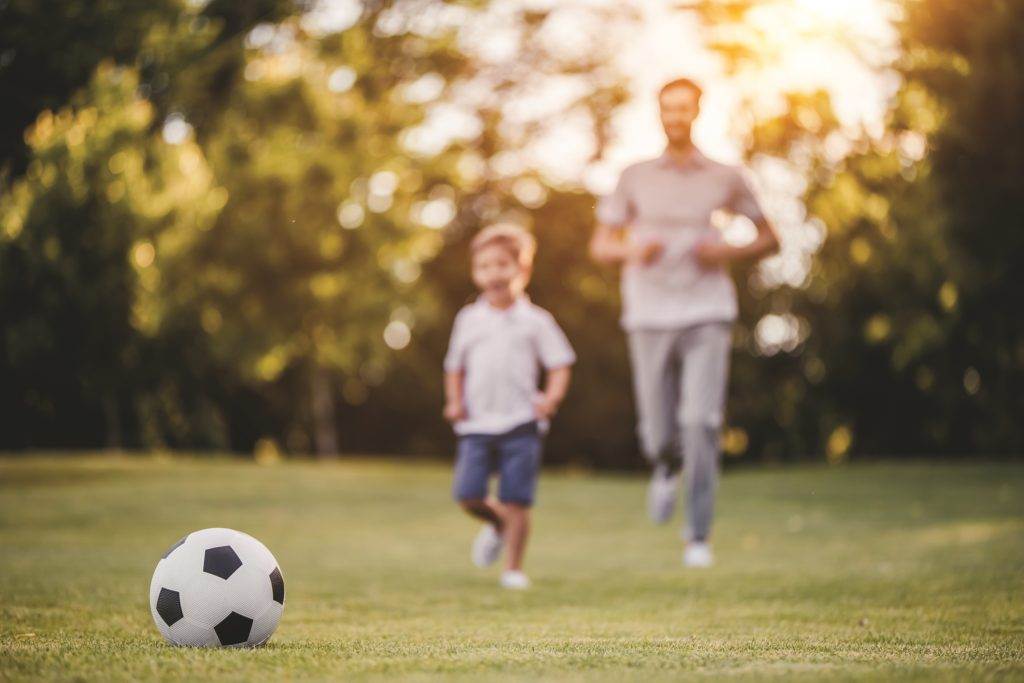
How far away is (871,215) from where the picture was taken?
18297 mm

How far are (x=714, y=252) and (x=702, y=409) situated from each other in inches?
33.5

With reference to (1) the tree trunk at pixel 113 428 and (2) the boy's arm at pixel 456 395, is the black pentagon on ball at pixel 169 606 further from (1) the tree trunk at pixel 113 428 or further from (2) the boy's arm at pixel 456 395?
(1) the tree trunk at pixel 113 428

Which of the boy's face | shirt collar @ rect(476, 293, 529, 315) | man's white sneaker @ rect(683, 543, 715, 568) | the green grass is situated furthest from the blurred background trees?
the boy's face

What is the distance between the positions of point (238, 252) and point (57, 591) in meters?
14.7

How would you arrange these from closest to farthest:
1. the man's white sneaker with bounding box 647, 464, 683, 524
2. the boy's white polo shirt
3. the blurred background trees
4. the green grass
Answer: the green grass, the boy's white polo shirt, the man's white sneaker with bounding box 647, 464, 683, 524, the blurred background trees

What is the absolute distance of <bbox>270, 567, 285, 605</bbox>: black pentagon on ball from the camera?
377 cm

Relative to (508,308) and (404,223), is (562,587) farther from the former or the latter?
(404,223)

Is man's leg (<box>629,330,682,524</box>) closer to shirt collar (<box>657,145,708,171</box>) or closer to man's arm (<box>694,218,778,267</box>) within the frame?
man's arm (<box>694,218,778,267</box>)

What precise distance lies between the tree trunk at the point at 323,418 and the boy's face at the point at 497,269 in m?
20.0

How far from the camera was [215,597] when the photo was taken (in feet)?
12.0

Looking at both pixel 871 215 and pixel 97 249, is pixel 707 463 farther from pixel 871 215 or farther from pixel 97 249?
pixel 871 215

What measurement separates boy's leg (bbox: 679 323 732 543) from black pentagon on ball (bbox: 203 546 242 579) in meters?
3.42

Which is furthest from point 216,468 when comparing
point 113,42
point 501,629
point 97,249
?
point 501,629

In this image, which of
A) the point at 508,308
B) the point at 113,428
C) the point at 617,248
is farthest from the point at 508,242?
the point at 113,428
